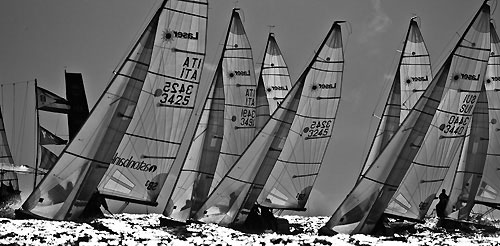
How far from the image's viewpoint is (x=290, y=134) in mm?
39719

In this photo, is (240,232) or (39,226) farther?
→ (240,232)

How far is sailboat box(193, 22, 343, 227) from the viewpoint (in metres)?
34.1

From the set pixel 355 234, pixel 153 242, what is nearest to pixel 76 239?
pixel 153 242

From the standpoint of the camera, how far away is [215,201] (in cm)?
3394

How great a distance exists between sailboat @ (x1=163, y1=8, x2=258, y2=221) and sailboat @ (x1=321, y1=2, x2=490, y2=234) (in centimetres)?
688

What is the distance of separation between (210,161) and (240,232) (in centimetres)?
580

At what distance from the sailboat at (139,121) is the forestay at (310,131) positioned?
7.21 metres

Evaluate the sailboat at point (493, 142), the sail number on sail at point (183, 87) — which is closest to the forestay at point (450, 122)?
the sailboat at point (493, 142)

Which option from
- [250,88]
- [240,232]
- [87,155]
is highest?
[250,88]

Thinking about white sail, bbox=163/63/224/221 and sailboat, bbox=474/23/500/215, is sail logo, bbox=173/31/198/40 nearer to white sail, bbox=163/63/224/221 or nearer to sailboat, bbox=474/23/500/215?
white sail, bbox=163/63/224/221

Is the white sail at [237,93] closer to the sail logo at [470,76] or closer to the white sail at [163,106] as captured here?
the white sail at [163,106]

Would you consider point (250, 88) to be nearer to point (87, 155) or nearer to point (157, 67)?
point (157, 67)

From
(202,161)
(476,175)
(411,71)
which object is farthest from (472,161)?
(202,161)

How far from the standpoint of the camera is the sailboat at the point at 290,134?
3406cm
